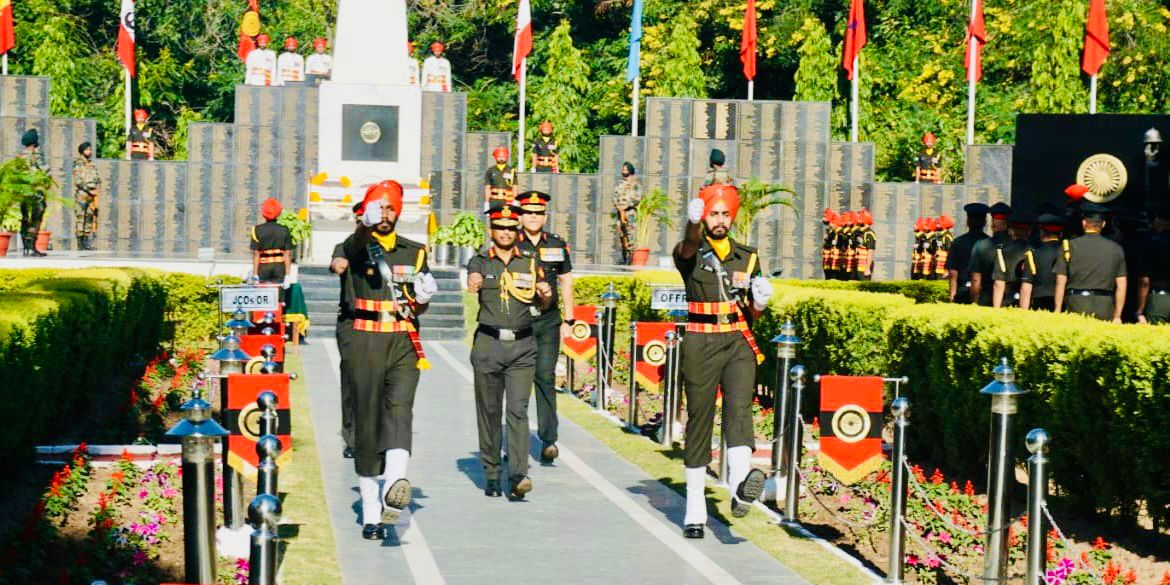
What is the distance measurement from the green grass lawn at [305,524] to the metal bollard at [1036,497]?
384 cm

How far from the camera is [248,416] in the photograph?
11375 millimetres

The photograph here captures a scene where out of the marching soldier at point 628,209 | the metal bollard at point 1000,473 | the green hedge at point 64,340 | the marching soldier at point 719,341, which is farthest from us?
the marching soldier at point 628,209

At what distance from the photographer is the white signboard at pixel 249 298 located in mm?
17312

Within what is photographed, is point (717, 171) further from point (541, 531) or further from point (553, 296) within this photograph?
Result: point (541, 531)

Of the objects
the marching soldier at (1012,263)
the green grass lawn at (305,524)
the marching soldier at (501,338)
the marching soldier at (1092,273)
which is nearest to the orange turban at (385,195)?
the marching soldier at (501,338)

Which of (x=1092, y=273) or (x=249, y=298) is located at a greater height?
(x=1092, y=273)

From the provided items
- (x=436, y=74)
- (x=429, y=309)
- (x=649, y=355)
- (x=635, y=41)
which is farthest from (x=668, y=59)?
(x=649, y=355)

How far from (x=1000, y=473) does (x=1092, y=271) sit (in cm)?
685

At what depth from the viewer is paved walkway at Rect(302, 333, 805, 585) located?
425 inches

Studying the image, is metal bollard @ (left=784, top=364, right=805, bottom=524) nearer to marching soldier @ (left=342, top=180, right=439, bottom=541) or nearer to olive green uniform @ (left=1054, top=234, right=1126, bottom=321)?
marching soldier @ (left=342, top=180, right=439, bottom=541)

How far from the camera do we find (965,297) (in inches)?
794

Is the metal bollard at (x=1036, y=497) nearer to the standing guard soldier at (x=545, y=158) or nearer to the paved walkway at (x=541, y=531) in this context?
the paved walkway at (x=541, y=531)

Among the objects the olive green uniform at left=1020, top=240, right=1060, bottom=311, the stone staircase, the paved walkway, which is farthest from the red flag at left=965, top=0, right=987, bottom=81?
the paved walkway

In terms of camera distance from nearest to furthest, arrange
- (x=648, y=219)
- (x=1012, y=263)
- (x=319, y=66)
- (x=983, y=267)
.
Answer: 1. (x=1012, y=263)
2. (x=983, y=267)
3. (x=648, y=219)
4. (x=319, y=66)
